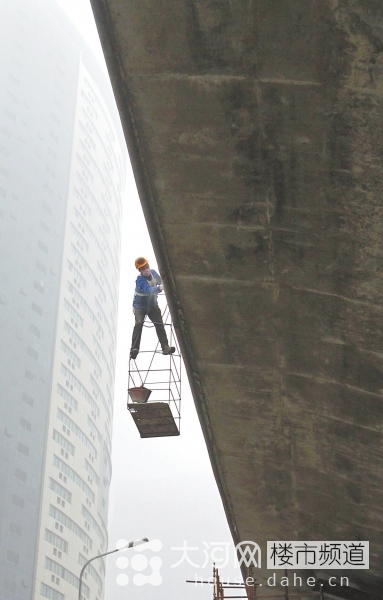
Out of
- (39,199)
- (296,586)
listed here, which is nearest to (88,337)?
(39,199)

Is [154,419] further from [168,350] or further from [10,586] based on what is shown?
[10,586]

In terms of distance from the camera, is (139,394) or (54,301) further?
(54,301)

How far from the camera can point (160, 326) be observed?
12.4 metres

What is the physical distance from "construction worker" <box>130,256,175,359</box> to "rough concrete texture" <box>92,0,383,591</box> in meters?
2.39

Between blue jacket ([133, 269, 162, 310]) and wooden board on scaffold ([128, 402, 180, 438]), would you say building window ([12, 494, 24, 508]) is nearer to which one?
wooden board on scaffold ([128, 402, 180, 438])

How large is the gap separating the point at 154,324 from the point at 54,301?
71.5 metres

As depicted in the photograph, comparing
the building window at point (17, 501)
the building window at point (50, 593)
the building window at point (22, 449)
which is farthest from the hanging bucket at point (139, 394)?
the building window at point (50, 593)

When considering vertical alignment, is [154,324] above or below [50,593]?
above

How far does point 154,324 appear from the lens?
12367 millimetres

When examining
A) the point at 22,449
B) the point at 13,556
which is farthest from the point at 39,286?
the point at 13,556

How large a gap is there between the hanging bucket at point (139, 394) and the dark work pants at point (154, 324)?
1005 millimetres

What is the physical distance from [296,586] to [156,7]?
11.7m

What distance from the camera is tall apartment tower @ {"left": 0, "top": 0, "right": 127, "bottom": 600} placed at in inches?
2820

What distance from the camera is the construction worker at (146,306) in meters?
12.1
